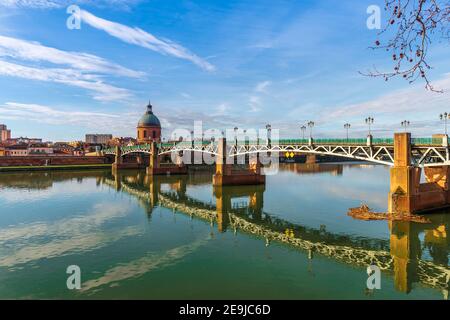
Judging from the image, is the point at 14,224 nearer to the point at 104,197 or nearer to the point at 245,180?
the point at 104,197

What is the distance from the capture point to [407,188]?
34.1 metres

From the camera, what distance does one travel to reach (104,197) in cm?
5184

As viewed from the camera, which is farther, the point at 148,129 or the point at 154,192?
the point at 148,129

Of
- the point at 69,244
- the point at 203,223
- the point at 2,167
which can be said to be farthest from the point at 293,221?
the point at 2,167

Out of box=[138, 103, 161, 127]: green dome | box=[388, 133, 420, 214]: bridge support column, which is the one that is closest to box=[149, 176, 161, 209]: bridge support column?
box=[388, 133, 420, 214]: bridge support column

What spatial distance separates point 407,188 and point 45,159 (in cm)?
10532

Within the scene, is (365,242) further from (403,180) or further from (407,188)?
(403,180)

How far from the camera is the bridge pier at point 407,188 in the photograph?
112 ft

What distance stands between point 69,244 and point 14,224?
11493 mm

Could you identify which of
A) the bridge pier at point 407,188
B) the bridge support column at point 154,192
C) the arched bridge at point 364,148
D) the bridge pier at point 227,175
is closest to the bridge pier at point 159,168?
the arched bridge at point 364,148

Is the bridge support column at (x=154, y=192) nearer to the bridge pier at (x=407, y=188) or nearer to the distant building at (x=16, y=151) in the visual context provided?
the bridge pier at (x=407, y=188)

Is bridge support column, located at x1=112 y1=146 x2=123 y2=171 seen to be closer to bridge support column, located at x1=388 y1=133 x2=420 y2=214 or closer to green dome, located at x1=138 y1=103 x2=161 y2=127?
green dome, located at x1=138 y1=103 x2=161 y2=127

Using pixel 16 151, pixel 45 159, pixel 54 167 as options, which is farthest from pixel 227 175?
pixel 16 151

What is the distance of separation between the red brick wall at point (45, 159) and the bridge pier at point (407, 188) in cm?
10238
